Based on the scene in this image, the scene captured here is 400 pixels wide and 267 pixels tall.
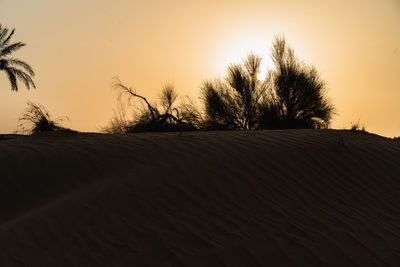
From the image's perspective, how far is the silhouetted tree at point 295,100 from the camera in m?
15.8

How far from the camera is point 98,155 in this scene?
6.23m

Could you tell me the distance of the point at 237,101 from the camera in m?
16.3

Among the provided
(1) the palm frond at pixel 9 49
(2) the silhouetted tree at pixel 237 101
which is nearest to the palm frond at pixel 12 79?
(1) the palm frond at pixel 9 49

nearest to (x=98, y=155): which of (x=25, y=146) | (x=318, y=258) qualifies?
(x=25, y=146)

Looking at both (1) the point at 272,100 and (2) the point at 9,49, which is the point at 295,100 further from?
(2) the point at 9,49

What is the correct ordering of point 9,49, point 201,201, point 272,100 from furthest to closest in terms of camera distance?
point 9,49, point 272,100, point 201,201

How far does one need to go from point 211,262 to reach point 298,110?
13.6m

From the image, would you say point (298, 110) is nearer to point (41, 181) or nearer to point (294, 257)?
point (41, 181)

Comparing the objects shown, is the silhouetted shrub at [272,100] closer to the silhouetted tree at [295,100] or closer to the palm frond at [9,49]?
the silhouetted tree at [295,100]

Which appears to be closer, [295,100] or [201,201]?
[201,201]

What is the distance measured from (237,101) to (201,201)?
12099mm

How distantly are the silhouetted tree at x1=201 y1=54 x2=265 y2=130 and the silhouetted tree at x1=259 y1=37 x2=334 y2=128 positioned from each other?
1.50 ft

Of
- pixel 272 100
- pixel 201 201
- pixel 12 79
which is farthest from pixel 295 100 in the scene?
pixel 12 79

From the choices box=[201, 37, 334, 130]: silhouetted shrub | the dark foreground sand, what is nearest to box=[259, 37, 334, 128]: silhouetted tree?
box=[201, 37, 334, 130]: silhouetted shrub
